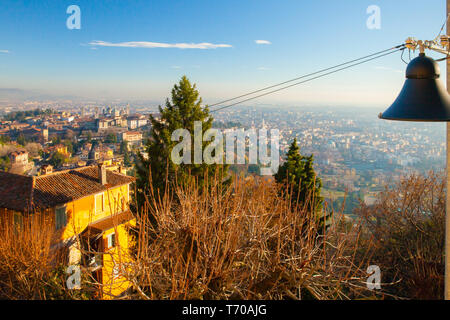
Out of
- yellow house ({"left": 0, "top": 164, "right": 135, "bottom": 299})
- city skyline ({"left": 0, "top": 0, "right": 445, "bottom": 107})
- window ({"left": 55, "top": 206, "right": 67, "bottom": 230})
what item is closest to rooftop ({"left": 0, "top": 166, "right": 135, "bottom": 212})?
yellow house ({"left": 0, "top": 164, "right": 135, "bottom": 299})

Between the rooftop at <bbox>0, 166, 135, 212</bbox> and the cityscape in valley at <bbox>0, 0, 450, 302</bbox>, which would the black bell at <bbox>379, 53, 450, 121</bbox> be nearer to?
the cityscape in valley at <bbox>0, 0, 450, 302</bbox>

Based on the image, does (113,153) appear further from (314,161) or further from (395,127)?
(395,127)

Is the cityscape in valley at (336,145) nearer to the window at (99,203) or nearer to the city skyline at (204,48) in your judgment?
the city skyline at (204,48)

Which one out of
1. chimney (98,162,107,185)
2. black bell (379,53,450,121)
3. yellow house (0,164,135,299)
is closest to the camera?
black bell (379,53,450,121)

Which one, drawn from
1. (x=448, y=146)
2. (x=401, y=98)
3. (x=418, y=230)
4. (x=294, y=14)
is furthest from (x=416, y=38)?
(x=294, y=14)

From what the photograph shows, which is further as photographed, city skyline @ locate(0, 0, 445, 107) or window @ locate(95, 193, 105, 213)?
window @ locate(95, 193, 105, 213)

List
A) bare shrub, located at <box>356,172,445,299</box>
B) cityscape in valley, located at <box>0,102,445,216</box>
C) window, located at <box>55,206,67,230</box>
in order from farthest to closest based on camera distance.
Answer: window, located at <box>55,206,67,230</box> < cityscape in valley, located at <box>0,102,445,216</box> < bare shrub, located at <box>356,172,445,299</box>
